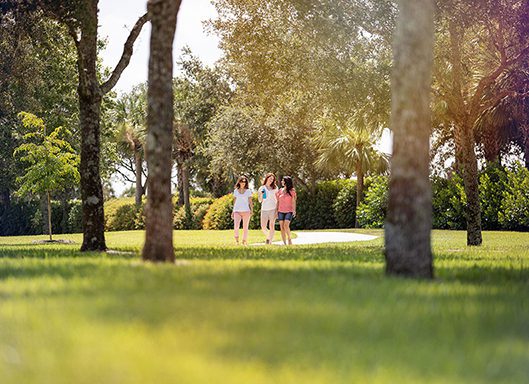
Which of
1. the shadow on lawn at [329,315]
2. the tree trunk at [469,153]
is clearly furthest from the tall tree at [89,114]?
the tree trunk at [469,153]

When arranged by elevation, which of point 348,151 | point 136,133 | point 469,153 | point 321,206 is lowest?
point 321,206

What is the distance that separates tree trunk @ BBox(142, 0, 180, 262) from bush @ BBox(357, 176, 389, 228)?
29.7 metres

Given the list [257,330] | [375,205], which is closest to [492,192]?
[375,205]

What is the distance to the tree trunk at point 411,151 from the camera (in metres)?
9.28

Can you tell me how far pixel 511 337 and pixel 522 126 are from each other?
3044cm

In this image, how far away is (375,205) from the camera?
40.7 m

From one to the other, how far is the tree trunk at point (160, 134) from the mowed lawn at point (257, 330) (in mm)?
1787

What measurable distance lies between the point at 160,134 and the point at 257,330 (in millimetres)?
5744

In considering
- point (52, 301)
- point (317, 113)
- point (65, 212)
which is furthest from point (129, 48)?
point (65, 212)

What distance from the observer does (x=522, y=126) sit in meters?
34.3

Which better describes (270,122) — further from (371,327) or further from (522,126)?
(371,327)

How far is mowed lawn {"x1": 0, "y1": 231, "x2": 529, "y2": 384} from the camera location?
437cm

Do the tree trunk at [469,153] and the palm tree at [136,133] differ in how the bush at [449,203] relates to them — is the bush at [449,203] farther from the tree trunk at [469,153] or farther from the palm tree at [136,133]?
the palm tree at [136,133]

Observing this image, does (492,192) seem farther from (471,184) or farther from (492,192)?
(471,184)
